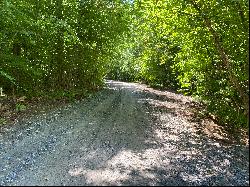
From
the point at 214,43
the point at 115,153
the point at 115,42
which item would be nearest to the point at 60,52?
the point at 115,42

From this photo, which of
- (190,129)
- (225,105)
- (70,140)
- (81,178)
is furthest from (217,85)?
(81,178)

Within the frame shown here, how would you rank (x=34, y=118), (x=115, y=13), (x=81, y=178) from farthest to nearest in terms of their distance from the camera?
(x=115, y=13) → (x=34, y=118) → (x=81, y=178)

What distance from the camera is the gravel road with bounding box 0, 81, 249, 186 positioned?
7082 millimetres

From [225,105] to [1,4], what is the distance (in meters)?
8.34

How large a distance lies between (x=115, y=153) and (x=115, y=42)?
1517 cm

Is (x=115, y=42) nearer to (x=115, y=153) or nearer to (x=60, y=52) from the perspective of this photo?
(x=60, y=52)

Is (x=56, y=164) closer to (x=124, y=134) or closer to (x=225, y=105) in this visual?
(x=124, y=134)

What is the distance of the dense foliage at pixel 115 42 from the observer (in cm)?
1056

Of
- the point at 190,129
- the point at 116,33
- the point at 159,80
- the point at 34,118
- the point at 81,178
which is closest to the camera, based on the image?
the point at 81,178

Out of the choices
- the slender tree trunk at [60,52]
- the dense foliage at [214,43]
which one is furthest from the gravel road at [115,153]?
the slender tree trunk at [60,52]

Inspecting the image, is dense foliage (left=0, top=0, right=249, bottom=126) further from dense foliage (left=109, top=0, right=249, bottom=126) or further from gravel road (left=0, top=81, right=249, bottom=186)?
gravel road (left=0, top=81, right=249, bottom=186)

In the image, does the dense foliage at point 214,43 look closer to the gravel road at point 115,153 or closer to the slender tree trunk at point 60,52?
the gravel road at point 115,153

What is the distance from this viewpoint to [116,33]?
21.6m

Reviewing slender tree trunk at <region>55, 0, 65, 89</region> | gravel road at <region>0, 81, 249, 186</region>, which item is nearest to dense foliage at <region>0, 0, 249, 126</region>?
slender tree trunk at <region>55, 0, 65, 89</region>
